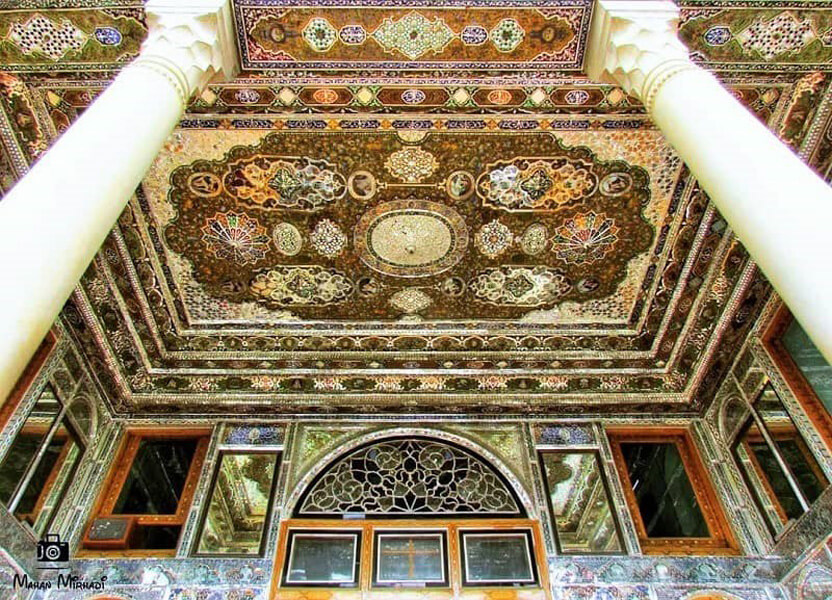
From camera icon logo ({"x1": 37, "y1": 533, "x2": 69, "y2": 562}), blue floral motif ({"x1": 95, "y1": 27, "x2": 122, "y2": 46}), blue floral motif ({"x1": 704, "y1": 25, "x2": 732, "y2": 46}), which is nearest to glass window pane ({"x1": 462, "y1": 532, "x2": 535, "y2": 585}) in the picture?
camera icon logo ({"x1": 37, "y1": 533, "x2": 69, "y2": 562})

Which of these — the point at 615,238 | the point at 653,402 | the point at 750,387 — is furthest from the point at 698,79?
the point at 653,402

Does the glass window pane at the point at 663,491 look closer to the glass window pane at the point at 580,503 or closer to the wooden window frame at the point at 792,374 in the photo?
the glass window pane at the point at 580,503

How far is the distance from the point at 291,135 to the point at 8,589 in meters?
4.12

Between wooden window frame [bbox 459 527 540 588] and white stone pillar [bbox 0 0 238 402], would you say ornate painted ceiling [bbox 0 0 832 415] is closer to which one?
white stone pillar [bbox 0 0 238 402]

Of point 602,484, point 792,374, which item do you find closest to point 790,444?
point 792,374

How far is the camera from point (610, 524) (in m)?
5.15

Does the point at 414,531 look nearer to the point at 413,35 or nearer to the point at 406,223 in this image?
the point at 406,223

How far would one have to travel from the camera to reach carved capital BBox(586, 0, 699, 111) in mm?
3246

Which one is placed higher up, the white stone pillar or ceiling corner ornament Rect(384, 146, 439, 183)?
ceiling corner ornament Rect(384, 146, 439, 183)

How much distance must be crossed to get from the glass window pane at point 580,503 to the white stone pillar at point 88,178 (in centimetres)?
444

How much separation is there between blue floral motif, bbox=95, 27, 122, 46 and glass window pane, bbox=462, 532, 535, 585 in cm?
487

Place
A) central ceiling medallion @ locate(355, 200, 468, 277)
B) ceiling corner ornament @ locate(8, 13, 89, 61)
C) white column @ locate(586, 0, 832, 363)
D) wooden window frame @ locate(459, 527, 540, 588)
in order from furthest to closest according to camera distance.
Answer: central ceiling medallion @ locate(355, 200, 468, 277) < wooden window frame @ locate(459, 527, 540, 588) < ceiling corner ornament @ locate(8, 13, 89, 61) < white column @ locate(586, 0, 832, 363)

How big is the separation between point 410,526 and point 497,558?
83cm

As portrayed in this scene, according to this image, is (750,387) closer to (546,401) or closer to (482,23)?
(546,401)
